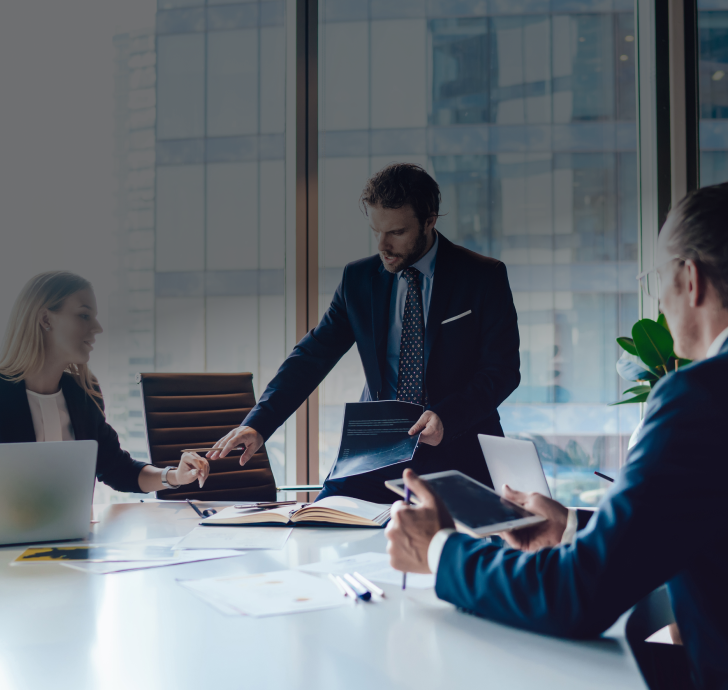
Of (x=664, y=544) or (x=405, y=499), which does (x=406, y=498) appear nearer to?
(x=405, y=499)

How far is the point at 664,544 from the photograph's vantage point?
71 cm

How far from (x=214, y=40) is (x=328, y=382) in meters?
2.05

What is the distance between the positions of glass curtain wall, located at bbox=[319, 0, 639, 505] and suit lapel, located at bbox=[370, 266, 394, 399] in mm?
1157

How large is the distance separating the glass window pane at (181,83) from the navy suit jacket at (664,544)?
3.29 metres

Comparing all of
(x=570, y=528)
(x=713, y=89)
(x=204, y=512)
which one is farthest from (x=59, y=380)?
(x=713, y=89)

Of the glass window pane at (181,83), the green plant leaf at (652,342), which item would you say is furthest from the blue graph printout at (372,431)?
the glass window pane at (181,83)

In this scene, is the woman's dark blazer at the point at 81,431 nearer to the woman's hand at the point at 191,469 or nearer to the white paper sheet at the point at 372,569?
the woman's hand at the point at 191,469

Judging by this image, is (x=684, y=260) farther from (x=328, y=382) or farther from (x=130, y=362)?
(x=130, y=362)

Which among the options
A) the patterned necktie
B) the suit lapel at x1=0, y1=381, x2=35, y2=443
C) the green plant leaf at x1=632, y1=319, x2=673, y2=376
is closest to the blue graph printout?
the patterned necktie

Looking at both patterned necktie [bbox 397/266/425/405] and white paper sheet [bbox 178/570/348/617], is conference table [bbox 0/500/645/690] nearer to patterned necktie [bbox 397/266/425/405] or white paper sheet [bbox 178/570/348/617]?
white paper sheet [bbox 178/570/348/617]

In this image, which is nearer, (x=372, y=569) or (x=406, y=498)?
(x=406, y=498)

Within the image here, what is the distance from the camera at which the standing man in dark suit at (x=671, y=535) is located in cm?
71

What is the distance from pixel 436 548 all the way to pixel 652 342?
2.23 m

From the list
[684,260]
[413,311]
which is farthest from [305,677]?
[413,311]
